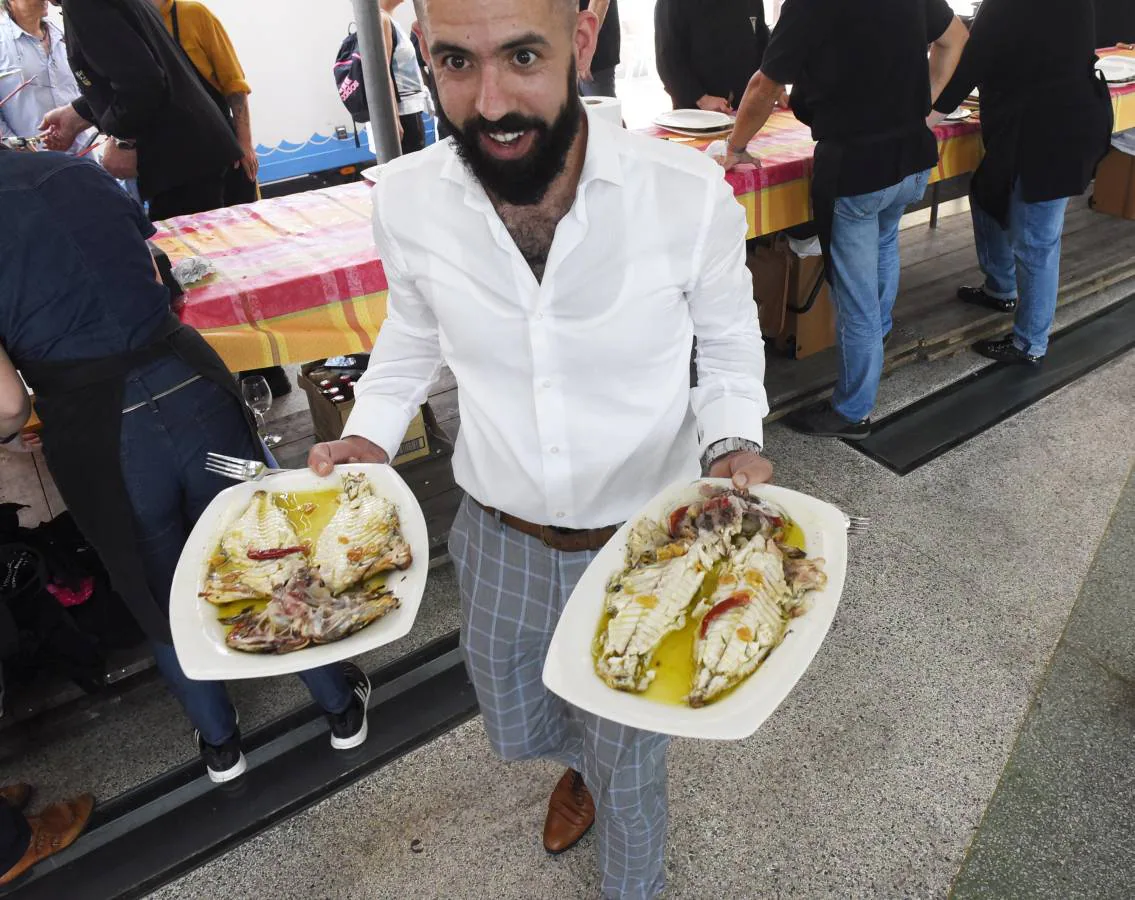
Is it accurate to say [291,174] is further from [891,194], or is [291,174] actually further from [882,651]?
[882,651]

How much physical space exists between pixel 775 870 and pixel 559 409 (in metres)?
1.22

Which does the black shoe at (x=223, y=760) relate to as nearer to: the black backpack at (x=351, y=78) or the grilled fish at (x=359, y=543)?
the grilled fish at (x=359, y=543)

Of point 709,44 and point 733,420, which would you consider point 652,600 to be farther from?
point 709,44

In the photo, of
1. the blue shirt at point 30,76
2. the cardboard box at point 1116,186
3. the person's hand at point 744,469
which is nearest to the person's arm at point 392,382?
the person's hand at point 744,469

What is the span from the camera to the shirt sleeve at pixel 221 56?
3.50m

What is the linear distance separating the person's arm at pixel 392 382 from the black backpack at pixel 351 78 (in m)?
3.64

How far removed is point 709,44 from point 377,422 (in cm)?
339

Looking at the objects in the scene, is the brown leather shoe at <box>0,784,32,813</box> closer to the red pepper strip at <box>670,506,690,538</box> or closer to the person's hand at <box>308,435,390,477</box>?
the person's hand at <box>308,435,390,477</box>

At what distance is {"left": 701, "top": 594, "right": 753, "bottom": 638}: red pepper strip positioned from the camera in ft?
3.69

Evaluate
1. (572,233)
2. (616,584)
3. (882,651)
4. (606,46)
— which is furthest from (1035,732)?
(606,46)

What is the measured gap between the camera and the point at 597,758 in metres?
1.47

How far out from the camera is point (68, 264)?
154 cm

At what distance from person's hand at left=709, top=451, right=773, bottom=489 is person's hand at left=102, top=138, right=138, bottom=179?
2676 millimetres

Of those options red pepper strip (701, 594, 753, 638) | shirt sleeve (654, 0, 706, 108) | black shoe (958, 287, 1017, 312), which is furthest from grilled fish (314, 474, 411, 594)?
black shoe (958, 287, 1017, 312)
